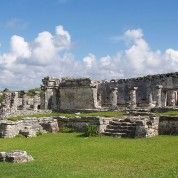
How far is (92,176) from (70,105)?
35433mm

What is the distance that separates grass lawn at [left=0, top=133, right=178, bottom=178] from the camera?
1308cm

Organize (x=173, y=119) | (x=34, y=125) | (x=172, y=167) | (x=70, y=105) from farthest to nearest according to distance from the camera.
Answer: (x=70, y=105)
(x=34, y=125)
(x=173, y=119)
(x=172, y=167)

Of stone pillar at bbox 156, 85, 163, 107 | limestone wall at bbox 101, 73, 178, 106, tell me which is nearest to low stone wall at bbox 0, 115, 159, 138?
stone pillar at bbox 156, 85, 163, 107

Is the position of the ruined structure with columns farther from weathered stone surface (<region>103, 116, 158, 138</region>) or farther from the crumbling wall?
weathered stone surface (<region>103, 116, 158, 138</region>)

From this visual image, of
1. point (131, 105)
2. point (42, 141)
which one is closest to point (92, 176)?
point (42, 141)

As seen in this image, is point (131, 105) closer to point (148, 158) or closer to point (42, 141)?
point (42, 141)

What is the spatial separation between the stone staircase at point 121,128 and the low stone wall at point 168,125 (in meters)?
1.56

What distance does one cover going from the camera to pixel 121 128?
23.9 metres

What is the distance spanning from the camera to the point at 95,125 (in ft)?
79.2

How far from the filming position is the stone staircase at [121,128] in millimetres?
22906

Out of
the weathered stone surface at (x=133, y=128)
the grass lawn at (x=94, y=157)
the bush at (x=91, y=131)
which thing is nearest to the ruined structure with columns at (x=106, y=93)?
the weathered stone surface at (x=133, y=128)

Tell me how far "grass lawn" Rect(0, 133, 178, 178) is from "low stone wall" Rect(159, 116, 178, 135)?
1.54 m

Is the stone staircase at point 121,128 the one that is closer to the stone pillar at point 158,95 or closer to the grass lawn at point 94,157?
the grass lawn at point 94,157

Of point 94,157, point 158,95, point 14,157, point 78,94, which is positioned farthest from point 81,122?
point 78,94
